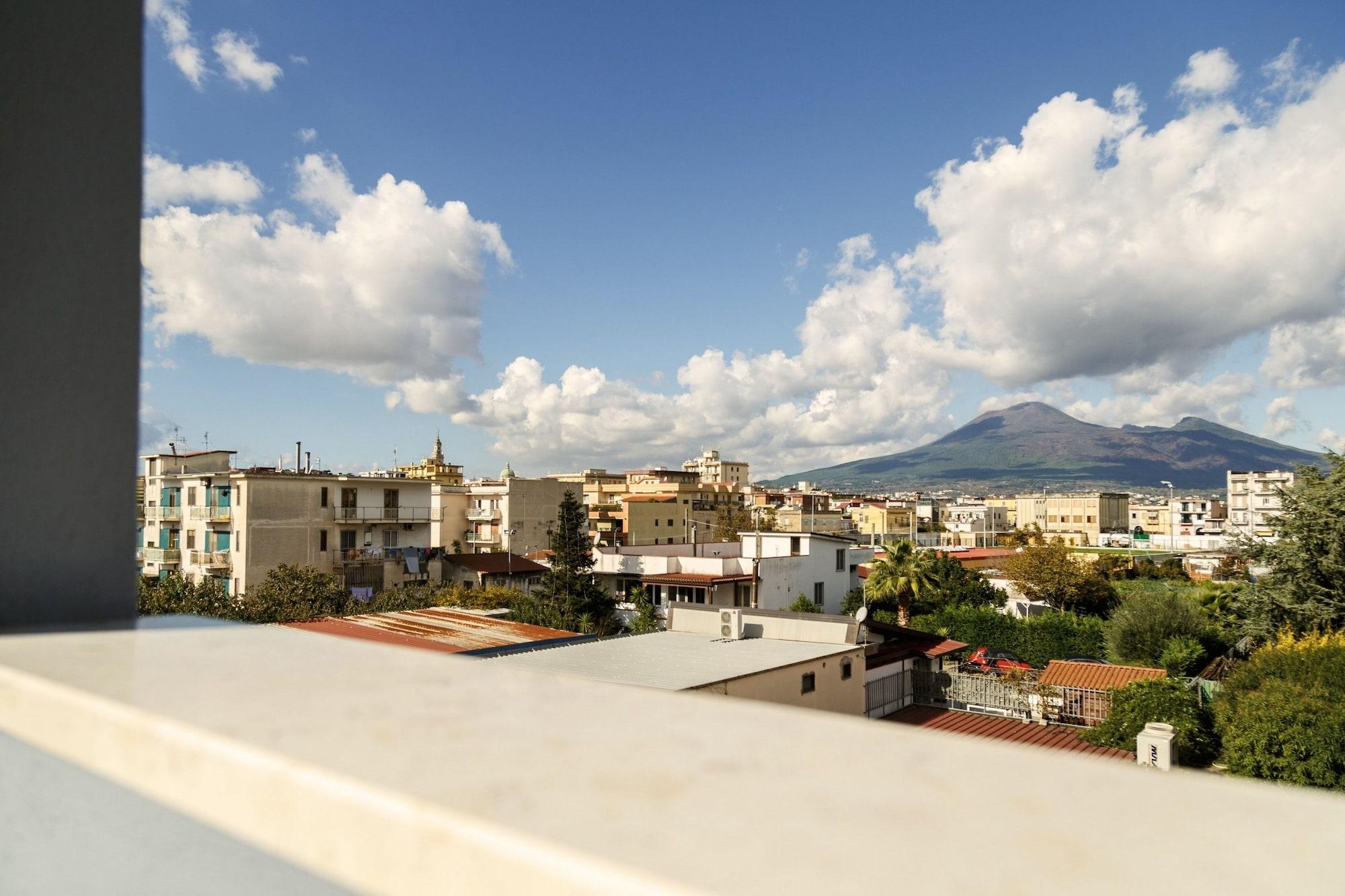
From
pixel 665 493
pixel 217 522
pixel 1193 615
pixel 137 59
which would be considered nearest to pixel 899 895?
pixel 137 59

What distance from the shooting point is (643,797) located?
377mm

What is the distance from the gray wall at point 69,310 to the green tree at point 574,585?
54.7 feet

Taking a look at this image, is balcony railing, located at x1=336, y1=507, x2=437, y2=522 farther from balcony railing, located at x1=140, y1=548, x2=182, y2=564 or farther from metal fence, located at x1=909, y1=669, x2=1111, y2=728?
metal fence, located at x1=909, y1=669, x2=1111, y2=728

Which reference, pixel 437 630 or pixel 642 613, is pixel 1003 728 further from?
pixel 642 613

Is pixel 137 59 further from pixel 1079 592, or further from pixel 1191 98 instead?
pixel 1191 98

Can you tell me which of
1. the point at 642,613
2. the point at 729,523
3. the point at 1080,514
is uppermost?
the point at 729,523

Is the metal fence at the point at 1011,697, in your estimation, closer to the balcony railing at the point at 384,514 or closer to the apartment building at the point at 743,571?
the apartment building at the point at 743,571

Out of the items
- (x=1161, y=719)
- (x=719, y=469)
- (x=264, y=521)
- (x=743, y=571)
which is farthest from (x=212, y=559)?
(x=719, y=469)

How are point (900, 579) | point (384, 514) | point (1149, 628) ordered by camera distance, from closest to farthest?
point (1149, 628)
point (900, 579)
point (384, 514)

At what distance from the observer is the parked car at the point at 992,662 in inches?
514

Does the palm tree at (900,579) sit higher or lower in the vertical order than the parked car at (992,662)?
higher

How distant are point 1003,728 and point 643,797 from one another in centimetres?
1105

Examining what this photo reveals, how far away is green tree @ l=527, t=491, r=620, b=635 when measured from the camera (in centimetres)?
1805

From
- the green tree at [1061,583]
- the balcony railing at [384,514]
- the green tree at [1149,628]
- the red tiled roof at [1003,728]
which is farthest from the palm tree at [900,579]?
the balcony railing at [384,514]
